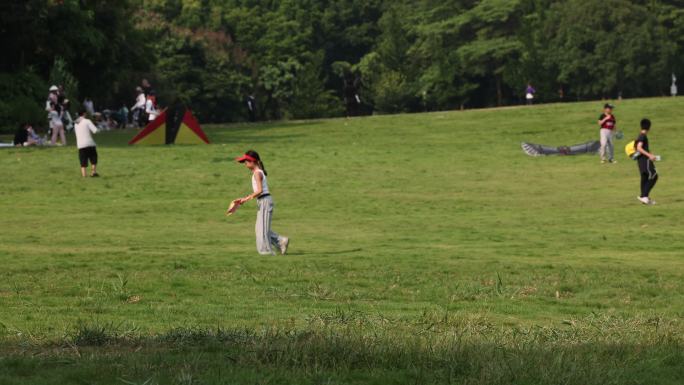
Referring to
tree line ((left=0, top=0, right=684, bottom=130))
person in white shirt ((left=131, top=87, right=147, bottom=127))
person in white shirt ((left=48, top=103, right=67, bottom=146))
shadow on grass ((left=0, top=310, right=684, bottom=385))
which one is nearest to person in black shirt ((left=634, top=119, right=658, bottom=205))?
shadow on grass ((left=0, top=310, right=684, bottom=385))

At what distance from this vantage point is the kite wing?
135 ft

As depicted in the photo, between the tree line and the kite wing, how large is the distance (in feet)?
87.1

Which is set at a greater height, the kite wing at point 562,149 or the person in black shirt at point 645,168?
the person in black shirt at point 645,168

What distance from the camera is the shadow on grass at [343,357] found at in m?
8.74

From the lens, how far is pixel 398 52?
99.5m

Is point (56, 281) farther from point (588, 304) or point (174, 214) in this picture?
point (174, 214)

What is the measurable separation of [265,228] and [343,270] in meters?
2.29

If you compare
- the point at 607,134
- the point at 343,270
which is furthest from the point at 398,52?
the point at 343,270

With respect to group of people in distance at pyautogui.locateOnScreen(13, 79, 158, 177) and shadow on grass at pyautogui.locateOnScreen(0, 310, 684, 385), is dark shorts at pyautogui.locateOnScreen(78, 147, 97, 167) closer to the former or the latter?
group of people in distance at pyautogui.locateOnScreen(13, 79, 158, 177)

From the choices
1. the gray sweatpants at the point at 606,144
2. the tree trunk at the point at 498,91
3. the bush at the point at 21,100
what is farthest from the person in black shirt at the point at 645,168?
the tree trunk at the point at 498,91

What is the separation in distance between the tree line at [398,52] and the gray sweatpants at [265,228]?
48076 millimetres

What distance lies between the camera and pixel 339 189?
103 feet

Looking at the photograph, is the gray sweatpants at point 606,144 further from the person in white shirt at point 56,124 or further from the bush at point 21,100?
the bush at point 21,100

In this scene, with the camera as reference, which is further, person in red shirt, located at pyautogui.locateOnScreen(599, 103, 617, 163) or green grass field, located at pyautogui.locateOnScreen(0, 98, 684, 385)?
person in red shirt, located at pyautogui.locateOnScreen(599, 103, 617, 163)
